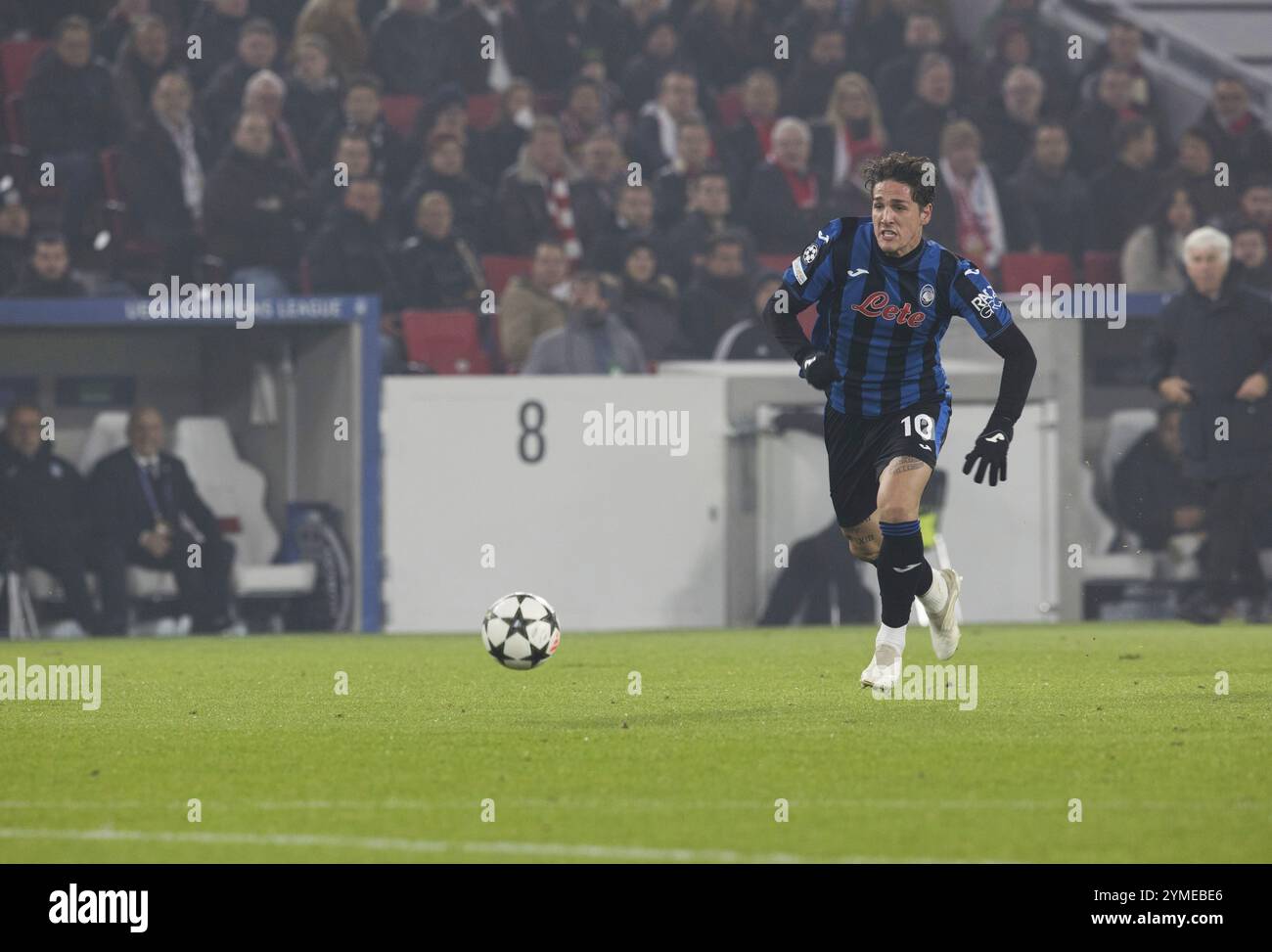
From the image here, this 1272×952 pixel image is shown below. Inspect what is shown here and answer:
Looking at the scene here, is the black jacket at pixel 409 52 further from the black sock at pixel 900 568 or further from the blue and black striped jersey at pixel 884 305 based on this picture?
the black sock at pixel 900 568

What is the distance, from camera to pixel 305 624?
51.1 ft

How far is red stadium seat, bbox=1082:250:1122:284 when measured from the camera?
18.6 m

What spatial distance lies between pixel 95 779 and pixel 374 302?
8985mm

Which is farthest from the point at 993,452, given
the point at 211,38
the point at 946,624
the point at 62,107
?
the point at 211,38

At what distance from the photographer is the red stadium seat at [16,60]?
17.9 m

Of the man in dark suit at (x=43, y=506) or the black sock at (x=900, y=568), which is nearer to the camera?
the black sock at (x=900, y=568)

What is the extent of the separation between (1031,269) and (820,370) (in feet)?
33.9

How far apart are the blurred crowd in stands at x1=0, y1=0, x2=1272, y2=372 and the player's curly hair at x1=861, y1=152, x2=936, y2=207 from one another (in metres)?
7.04

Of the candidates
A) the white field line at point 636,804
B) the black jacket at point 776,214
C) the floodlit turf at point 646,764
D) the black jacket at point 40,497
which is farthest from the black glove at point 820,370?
the black jacket at point 776,214

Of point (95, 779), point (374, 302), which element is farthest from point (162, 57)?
point (95, 779)

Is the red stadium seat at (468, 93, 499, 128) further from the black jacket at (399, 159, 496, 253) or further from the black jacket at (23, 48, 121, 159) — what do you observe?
the black jacket at (23, 48, 121, 159)

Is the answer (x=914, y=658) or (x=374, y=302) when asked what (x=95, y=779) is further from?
(x=374, y=302)

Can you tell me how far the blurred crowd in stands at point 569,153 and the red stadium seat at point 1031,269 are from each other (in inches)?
2.2

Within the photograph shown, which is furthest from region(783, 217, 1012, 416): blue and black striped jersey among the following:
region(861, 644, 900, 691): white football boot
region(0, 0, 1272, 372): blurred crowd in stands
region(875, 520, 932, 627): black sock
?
region(0, 0, 1272, 372): blurred crowd in stands
